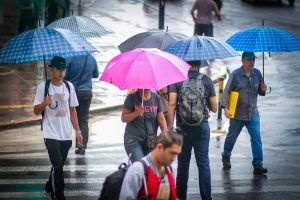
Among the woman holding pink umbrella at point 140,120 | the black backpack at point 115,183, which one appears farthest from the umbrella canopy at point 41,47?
the black backpack at point 115,183

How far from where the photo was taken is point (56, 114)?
11.0m

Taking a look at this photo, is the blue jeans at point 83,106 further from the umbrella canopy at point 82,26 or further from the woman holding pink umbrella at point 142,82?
the woman holding pink umbrella at point 142,82

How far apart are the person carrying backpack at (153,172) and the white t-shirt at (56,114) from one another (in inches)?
148

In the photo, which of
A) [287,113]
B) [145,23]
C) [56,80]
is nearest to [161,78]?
[56,80]

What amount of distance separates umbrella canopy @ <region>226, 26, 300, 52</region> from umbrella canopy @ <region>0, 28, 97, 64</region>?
267 cm

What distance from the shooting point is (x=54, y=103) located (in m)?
11.0

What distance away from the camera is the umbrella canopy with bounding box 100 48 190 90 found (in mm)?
9797

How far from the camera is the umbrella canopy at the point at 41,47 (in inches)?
432

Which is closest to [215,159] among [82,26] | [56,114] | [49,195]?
[82,26]

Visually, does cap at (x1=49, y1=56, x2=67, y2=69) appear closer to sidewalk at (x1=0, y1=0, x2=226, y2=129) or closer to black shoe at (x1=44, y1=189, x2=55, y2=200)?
black shoe at (x1=44, y1=189, x2=55, y2=200)

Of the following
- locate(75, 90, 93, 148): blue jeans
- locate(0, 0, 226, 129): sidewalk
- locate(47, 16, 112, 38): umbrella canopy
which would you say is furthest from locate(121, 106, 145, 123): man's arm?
locate(0, 0, 226, 129): sidewalk

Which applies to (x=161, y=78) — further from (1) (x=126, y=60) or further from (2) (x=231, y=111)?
(2) (x=231, y=111)

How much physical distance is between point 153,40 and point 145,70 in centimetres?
255

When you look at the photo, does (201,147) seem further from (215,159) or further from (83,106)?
(83,106)
